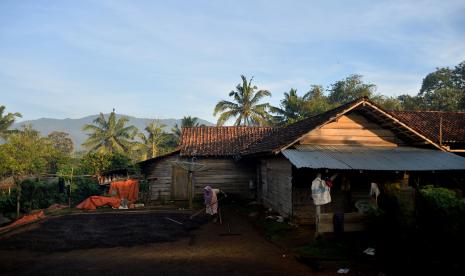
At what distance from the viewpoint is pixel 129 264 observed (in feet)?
29.3

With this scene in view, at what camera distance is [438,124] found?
22016 millimetres

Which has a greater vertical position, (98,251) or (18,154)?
(18,154)

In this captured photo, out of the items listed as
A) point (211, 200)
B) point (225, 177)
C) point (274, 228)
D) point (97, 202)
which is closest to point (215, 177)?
point (225, 177)

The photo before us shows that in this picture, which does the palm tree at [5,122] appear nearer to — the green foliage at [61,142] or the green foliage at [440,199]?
the green foliage at [61,142]

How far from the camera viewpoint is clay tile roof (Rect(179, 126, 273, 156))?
21.5 m

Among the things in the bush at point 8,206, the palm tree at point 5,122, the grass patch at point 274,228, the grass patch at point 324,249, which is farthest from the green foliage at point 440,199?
the palm tree at point 5,122

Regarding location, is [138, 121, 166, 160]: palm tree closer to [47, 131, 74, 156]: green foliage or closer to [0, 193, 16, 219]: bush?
[0, 193, 16, 219]: bush

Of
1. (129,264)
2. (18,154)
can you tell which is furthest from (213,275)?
(18,154)

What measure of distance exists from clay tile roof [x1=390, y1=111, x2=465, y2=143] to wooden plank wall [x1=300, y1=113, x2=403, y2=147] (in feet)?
15.3

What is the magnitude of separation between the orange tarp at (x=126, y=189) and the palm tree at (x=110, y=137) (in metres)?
17.9

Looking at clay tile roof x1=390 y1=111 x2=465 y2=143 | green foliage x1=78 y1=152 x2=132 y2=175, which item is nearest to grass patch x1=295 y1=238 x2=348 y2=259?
clay tile roof x1=390 y1=111 x2=465 y2=143

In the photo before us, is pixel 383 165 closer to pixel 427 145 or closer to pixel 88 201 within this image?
pixel 427 145

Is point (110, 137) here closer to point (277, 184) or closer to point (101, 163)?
point (101, 163)

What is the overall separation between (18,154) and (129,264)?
1254 inches
